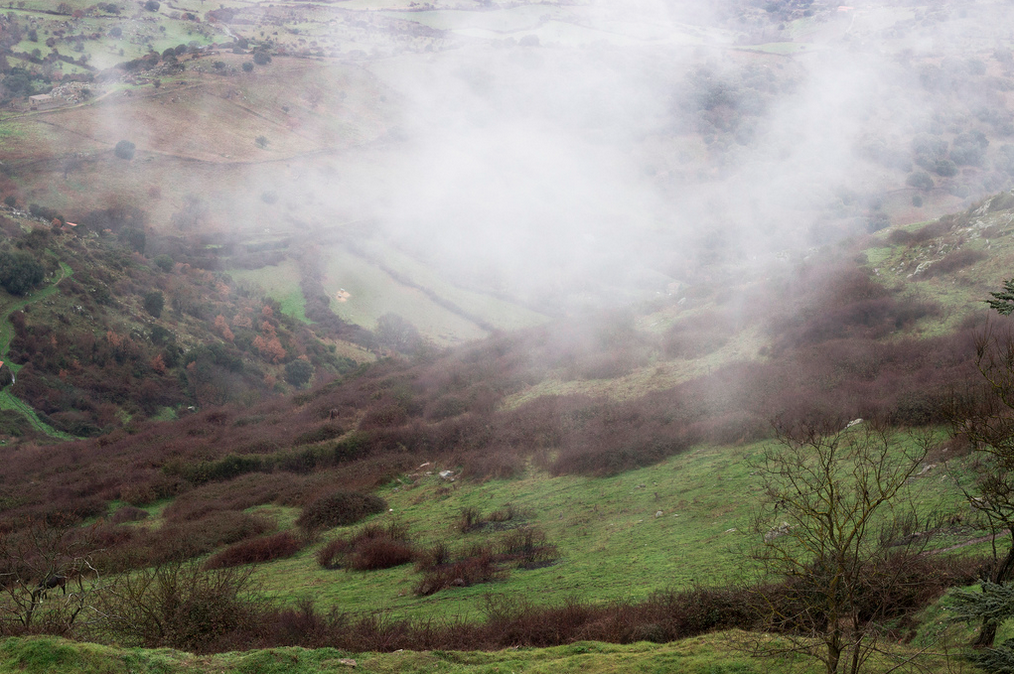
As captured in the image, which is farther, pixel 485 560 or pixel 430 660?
pixel 485 560

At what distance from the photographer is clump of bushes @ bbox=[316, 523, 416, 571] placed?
16.0 meters

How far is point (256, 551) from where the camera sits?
17.4 metres

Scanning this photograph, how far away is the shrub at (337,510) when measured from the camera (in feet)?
64.1

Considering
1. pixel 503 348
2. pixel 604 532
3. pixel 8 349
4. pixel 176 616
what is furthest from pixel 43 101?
pixel 604 532

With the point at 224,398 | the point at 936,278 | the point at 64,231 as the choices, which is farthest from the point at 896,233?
the point at 64,231

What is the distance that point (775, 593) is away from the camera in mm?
9266

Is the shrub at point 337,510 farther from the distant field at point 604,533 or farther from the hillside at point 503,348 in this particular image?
the distant field at point 604,533

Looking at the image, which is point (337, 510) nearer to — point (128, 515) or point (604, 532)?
point (128, 515)

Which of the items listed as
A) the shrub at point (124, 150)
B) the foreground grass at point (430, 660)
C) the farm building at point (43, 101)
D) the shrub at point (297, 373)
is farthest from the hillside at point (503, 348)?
the farm building at point (43, 101)

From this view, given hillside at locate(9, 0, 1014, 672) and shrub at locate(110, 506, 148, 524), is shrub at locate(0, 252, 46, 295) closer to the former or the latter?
hillside at locate(9, 0, 1014, 672)

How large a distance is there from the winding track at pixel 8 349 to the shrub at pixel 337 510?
2211cm

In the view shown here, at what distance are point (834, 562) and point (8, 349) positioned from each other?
4358 centimetres

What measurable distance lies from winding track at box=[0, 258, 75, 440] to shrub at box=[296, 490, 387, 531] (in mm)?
22107

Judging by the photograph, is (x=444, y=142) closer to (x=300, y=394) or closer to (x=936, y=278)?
(x=300, y=394)
